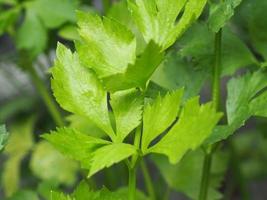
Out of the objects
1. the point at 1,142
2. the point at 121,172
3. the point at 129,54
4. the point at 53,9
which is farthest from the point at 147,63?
the point at 121,172

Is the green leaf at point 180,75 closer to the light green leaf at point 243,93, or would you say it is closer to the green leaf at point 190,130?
the light green leaf at point 243,93

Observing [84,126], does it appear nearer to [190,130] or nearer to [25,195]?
[25,195]

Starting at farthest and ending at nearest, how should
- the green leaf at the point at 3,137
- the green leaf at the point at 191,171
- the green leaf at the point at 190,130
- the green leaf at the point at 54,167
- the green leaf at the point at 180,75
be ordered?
the green leaf at the point at 54,167
the green leaf at the point at 191,171
the green leaf at the point at 180,75
the green leaf at the point at 3,137
the green leaf at the point at 190,130

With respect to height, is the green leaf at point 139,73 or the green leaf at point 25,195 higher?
the green leaf at point 139,73

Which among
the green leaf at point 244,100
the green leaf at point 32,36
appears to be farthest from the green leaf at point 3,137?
the green leaf at point 32,36

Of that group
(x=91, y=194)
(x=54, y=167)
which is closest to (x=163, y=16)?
(x=91, y=194)

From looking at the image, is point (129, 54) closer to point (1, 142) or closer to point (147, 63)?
point (147, 63)

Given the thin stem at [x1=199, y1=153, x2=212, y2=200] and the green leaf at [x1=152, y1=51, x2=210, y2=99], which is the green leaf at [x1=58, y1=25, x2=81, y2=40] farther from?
the thin stem at [x1=199, y1=153, x2=212, y2=200]
